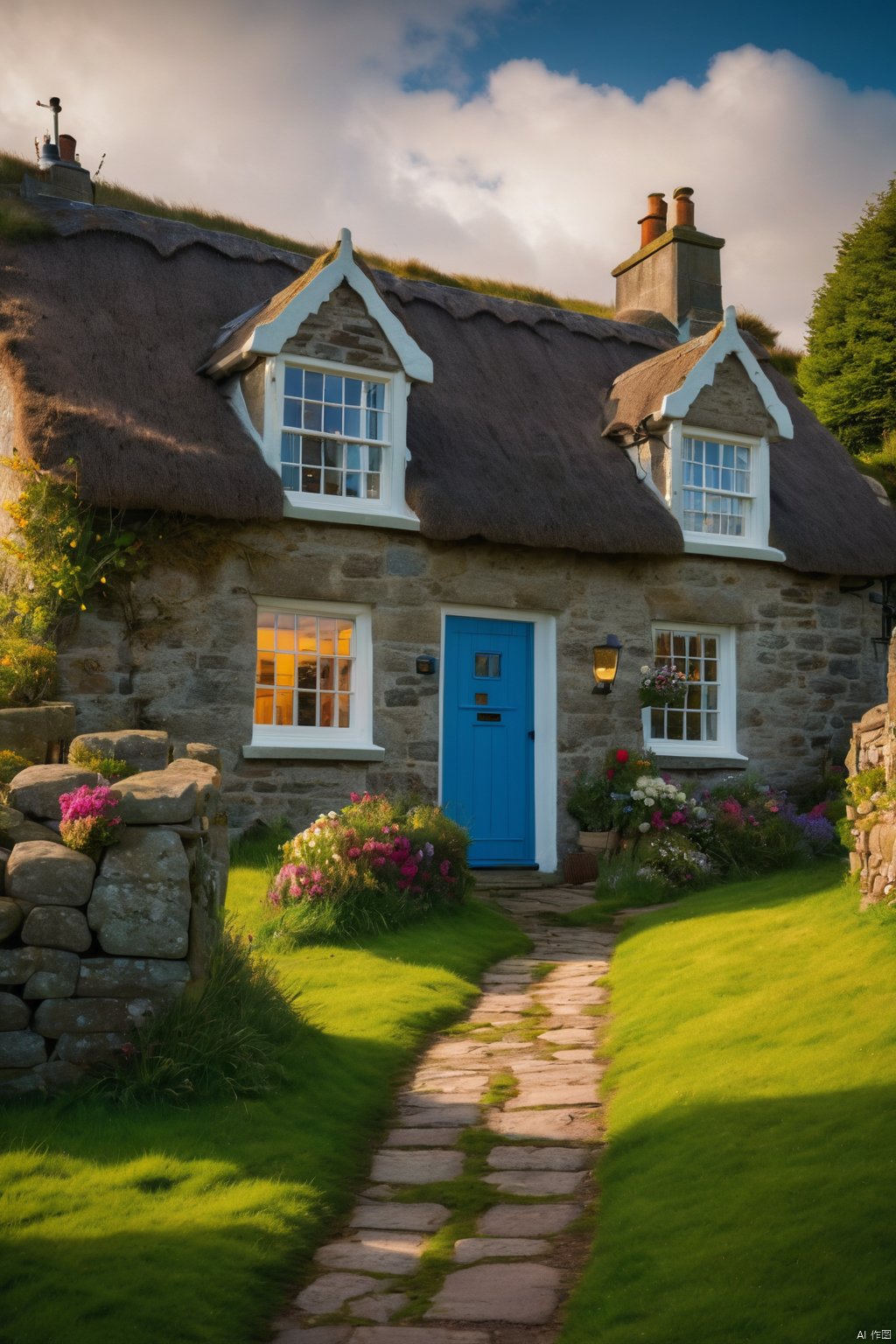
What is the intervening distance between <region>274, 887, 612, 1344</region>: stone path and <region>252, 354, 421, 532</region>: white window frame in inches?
202

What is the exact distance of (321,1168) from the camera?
4293 millimetres

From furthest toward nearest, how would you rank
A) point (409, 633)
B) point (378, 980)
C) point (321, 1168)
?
point (409, 633), point (378, 980), point (321, 1168)

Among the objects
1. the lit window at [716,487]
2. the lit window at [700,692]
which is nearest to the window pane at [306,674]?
the lit window at [700,692]

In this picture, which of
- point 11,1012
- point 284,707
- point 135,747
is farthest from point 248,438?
point 11,1012

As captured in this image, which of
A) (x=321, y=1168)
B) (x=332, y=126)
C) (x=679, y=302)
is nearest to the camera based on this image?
(x=321, y=1168)

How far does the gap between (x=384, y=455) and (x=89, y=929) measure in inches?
281

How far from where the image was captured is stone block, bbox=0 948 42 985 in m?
4.54

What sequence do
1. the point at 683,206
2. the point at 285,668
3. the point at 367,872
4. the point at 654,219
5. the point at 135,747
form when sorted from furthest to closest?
the point at 654,219 → the point at 683,206 → the point at 285,668 → the point at 367,872 → the point at 135,747

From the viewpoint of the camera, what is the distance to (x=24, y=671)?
8.95 m

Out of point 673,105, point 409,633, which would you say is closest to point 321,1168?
point 409,633

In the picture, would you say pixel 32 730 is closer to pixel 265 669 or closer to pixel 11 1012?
pixel 11 1012

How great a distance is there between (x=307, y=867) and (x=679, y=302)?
1068cm

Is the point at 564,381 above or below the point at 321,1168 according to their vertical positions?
above

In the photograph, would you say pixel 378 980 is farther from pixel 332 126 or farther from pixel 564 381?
pixel 332 126
